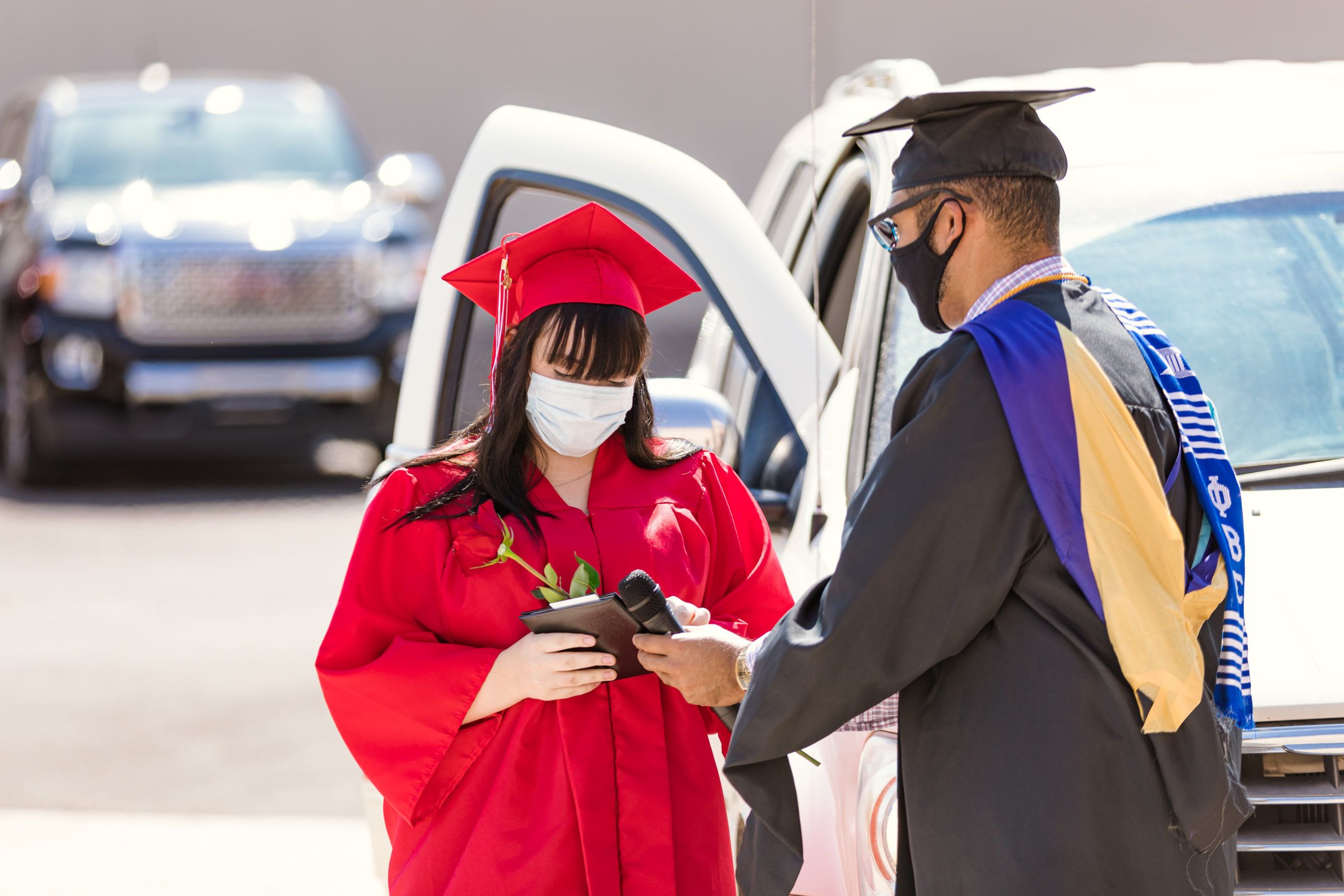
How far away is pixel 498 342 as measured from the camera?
8.75ft

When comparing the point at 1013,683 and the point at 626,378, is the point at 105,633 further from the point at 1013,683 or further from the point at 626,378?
the point at 1013,683

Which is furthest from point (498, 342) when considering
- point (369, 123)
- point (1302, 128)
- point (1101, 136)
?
point (369, 123)

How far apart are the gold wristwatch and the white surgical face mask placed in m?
0.45

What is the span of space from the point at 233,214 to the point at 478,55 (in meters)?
7.33

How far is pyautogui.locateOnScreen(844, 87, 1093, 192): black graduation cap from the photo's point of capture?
2.21 meters

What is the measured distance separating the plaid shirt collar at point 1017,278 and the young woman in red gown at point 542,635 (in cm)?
61

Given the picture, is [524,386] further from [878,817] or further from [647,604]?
[878,817]

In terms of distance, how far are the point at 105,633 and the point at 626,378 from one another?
5.50m

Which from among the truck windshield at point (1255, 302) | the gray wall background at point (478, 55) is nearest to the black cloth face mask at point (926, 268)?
the truck windshield at point (1255, 302)

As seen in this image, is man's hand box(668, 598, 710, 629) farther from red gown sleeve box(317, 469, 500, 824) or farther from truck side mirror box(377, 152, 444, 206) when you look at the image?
truck side mirror box(377, 152, 444, 206)

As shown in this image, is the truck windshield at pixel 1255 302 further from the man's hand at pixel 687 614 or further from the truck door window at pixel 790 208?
the truck door window at pixel 790 208

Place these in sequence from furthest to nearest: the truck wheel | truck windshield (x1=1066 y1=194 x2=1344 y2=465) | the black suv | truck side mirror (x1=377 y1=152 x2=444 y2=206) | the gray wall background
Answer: the gray wall background, the truck wheel, the black suv, truck side mirror (x1=377 y1=152 x2=444 y2=206), truck windshield (x1=1066 y1=194 x2=1344 y2=465)

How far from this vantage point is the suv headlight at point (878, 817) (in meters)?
2.61

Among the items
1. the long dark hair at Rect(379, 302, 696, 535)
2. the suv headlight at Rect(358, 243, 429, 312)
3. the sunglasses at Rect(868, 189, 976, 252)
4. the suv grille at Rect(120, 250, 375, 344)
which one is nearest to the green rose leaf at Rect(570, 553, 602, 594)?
the long dark hair at Rect(379, 302, 696, 535)
